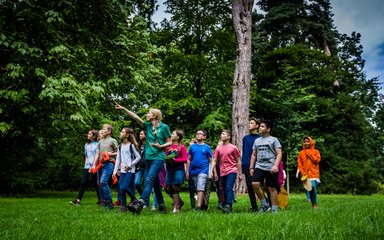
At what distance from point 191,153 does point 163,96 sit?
16.2 meters

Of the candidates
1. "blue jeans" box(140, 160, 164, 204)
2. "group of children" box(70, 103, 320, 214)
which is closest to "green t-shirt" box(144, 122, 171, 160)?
"group of children" box(70, 103, 320, 214)

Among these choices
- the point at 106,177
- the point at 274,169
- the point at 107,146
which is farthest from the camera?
the point at 107,146

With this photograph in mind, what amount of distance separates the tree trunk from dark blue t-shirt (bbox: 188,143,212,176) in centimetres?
Result: 579

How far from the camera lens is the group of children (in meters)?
7.01

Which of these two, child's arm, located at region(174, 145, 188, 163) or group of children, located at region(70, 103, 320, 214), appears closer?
group of children, located at region(70, 103, 320, 214)

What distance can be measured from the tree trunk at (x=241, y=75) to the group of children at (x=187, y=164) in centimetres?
461

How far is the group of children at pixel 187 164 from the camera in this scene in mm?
7008

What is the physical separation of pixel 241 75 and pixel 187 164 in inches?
259

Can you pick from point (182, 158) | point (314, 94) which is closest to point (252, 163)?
point (182, 158)

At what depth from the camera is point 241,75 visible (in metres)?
14.2

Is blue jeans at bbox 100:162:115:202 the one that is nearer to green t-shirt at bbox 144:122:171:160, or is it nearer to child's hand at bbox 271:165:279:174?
green t-shirt at bbox 144:122:171:160

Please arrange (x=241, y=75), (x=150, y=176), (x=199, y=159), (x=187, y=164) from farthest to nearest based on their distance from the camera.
→ (x=241, y=75) → (x=187, y=164) → (x=199, y=159) → (x=150, y=176)

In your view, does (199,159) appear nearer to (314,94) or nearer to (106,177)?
(106,177)

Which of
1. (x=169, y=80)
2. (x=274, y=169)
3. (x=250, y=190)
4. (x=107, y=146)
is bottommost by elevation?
(x=250, y=190)
